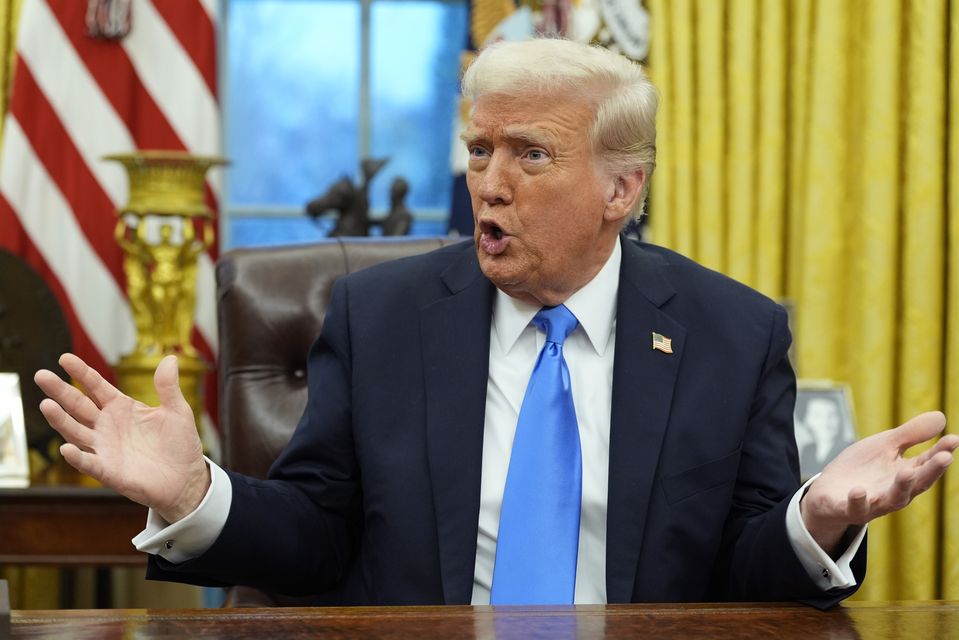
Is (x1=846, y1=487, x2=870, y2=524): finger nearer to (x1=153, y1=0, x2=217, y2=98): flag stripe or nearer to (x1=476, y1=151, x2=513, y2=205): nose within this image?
(x1=476, y1=151, x2=513, y2=205): nose

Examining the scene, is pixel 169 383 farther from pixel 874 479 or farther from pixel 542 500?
pixel 874 479

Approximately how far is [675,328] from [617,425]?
19 centimetres

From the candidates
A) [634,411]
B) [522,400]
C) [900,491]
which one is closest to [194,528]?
[522,400]

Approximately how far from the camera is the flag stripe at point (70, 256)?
3391 mm

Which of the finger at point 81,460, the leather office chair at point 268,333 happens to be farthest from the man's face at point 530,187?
the finger at point 81,460

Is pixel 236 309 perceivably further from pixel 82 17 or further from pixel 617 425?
pixel 82 17

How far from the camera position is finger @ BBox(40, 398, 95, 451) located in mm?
1374

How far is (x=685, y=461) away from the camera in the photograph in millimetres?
1764

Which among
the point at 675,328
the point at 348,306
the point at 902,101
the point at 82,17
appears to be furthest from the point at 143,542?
the point at 902,101

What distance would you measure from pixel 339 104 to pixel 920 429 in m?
2.67

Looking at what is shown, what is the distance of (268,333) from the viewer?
215 cm

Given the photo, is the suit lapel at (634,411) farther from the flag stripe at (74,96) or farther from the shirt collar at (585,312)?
the flag stripe at (74,96)

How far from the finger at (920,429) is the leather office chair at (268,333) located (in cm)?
101

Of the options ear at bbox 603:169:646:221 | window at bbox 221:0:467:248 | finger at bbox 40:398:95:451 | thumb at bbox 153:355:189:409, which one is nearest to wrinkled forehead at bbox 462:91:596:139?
ear at bbox 603:169:646:221
